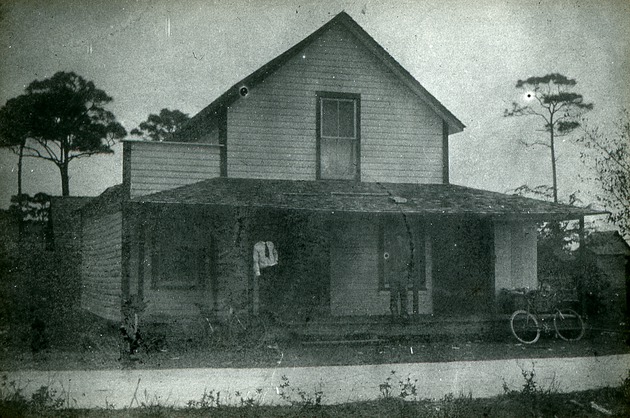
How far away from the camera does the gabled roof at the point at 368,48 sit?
744 inches

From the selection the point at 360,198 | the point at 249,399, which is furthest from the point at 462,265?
the point at 249,399

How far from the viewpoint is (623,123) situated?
13859 millimetres

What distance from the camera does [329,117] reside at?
775 inches

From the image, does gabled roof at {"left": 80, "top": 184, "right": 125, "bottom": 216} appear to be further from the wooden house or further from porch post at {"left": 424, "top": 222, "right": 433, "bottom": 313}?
porch post at {"left": 424, "top": 222, "right": 433, "bottom": 313}

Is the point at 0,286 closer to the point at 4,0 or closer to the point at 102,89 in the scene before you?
the point at 102,89

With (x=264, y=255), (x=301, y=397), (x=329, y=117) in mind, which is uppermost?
(x=329, y=117)

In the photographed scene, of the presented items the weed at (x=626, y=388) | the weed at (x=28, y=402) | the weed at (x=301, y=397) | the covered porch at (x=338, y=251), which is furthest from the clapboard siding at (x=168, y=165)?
the weed at (x=626, y=388)

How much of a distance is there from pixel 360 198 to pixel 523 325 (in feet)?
16.4

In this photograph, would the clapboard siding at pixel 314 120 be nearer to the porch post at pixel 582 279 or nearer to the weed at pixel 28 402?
the porch post at pixel 582 279

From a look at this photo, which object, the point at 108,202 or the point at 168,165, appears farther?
the point at 108,202

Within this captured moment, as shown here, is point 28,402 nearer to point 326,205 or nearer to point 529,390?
point 529,390

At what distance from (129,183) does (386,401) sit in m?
9.56

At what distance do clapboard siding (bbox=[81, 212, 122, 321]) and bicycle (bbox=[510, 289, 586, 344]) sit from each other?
1033 cm

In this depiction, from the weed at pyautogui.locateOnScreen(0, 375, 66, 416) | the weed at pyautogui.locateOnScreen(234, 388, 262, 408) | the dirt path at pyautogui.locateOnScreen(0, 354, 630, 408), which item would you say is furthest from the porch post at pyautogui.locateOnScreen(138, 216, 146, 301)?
the weed at pyautogui.locateOnScreen(234, 388, 262, 408)
